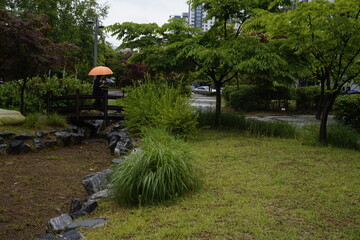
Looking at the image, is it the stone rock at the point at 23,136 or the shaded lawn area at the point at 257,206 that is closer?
the shaded lawn area at the point at 257,206

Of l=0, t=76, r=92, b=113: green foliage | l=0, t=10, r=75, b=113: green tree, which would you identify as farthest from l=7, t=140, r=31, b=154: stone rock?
l=0, t=76, r=92, b=113: green foliage

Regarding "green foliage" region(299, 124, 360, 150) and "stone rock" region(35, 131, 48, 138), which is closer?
"green foliage" region(299, 124, 360, 150)

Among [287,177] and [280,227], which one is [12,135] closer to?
[287,177]

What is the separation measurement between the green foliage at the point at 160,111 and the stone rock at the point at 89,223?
438cm

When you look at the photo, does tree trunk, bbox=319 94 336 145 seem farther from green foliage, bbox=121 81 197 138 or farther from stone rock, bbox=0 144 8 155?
stone rock, bbox=0 144 8 155

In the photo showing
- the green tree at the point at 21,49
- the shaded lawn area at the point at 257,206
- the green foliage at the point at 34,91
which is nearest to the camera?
the shaded lawn area at the point at 257,206

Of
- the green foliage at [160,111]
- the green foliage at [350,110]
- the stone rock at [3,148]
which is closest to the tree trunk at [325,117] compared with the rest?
A: the green foliage at [350,110]

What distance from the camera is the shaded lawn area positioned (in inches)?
144

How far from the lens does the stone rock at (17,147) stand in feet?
30.3

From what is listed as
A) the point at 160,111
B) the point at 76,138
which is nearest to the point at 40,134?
the point at 76,138

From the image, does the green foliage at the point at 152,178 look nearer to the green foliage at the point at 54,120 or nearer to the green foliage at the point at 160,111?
the green foliage at the point at 160,111

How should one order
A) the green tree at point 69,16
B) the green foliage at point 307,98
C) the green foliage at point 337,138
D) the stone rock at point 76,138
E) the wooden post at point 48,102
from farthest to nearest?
the green tree at point 69,16
the green foliage at point 307,98
the wooden post at point 48,102
the stone rock at point 76,138
the green foliage at point 337,138

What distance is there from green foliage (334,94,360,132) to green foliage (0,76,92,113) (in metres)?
9.62

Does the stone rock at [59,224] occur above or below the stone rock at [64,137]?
below
